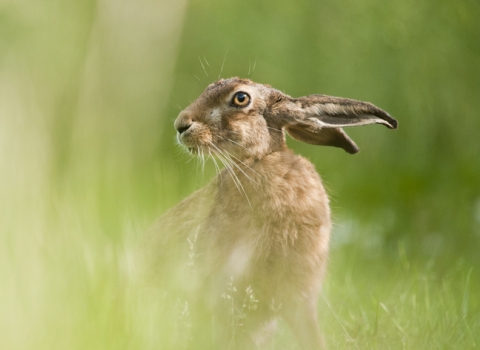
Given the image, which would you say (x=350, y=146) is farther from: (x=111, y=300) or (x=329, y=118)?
(x=111, y=300)

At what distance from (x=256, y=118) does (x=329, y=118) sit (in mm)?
427

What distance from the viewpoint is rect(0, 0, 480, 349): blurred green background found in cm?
289

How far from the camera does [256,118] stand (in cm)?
432

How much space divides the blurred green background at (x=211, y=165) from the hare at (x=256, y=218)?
29cm

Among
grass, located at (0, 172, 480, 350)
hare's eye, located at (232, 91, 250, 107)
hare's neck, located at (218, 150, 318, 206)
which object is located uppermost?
hare's eye, located at (232, 91, 250, 107)

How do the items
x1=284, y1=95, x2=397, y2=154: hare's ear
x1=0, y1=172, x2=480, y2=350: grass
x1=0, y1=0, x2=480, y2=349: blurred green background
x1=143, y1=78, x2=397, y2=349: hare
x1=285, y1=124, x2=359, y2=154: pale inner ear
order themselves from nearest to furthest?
1. x1=0, y1=172, x2=480, y2=350: grass
2. x1=0, y1=0, x2=480, y2=349: blurred green background
3. x1=143, y1=78, x2=397, y2=349: hare
4. x1=284, y1=95, x2=397, y2=154: hare's ear
5. x1=285, y1=124, x2=359, y2=154: pale inner ear

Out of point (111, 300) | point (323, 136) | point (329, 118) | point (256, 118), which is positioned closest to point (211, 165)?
point (323, 136)

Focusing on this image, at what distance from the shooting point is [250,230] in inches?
161

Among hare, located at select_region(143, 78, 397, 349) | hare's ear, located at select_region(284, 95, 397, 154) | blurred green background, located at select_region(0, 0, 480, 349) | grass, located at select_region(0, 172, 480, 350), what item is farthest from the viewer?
hare's ear, located at select_region(284, 95, 397, 154)

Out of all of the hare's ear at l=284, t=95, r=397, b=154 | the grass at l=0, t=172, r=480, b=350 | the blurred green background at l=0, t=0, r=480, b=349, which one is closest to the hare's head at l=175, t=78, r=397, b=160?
the hare's ear at l=284, t=95, r=397, b=154

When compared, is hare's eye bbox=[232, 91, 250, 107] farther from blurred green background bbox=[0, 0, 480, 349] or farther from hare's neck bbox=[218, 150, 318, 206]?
blurred green background bbox=[0, 0, 480, 349]

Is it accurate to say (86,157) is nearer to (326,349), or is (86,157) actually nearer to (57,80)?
(326,349)

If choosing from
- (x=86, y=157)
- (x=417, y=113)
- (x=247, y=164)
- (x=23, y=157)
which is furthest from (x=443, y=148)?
(x=23, y=157)

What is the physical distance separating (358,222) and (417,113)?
1251 mm
